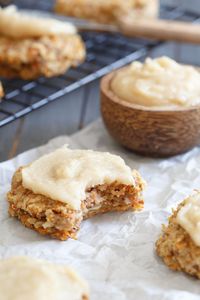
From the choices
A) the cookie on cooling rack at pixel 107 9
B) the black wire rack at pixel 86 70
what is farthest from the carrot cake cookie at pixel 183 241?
the cookie on cooling rack at pixel 107 9

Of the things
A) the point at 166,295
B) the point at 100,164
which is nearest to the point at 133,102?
the point at 100,164

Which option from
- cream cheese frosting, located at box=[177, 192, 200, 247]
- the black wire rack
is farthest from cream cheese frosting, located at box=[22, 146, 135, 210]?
the black wire rack

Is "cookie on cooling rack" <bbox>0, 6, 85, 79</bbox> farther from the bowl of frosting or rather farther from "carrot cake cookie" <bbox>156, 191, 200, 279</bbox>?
"carrot cake cookie" <bbox>156, 191, 200, 279</bbox>

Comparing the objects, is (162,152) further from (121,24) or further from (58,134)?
(121,24)

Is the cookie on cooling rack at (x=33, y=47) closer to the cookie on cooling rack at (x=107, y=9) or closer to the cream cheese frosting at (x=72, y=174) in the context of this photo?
the cookie on cooling rack at (x=107, y=9)

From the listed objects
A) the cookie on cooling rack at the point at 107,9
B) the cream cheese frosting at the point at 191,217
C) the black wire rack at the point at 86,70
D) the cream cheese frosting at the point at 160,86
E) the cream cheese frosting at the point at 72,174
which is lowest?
the black wire rack at the point at 86,70
